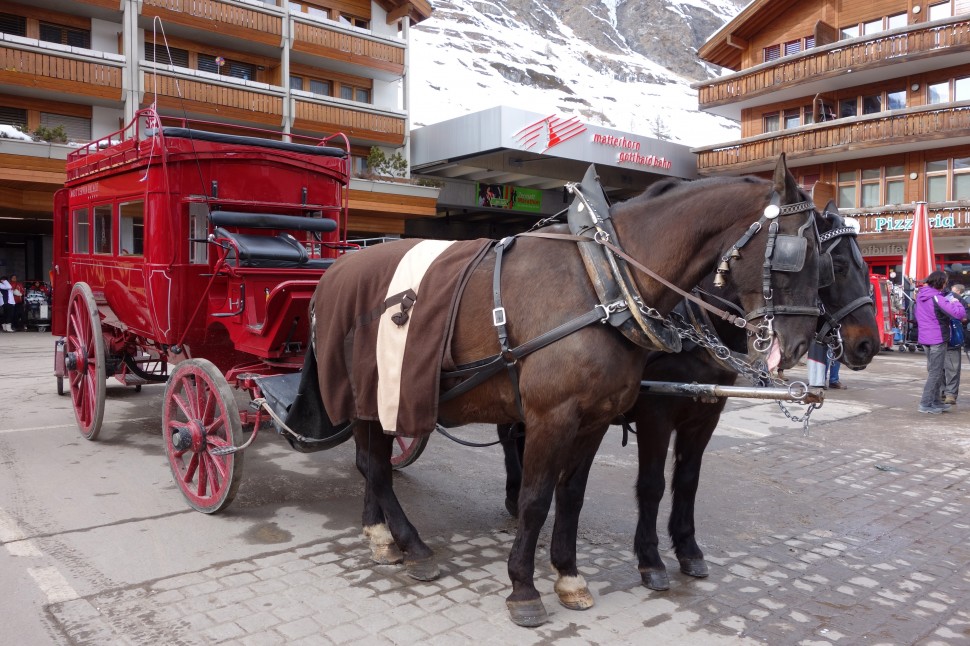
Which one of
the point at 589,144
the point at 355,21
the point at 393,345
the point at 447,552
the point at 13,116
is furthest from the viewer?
the point at 355,21

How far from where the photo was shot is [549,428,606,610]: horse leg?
3477mm

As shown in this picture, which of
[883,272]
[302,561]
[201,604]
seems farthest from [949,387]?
[883,272]

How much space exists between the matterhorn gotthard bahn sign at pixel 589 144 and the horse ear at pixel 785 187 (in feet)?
69.9

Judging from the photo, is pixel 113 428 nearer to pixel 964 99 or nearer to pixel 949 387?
pixel 949 387

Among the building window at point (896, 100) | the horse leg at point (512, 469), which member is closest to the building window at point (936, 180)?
the building window at point (896, 100)

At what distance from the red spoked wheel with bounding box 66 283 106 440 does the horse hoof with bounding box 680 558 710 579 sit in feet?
16.0

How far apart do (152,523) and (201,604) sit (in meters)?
1.39

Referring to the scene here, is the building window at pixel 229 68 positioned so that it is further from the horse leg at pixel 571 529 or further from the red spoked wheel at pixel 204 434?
the horse leg at pixel 571 529

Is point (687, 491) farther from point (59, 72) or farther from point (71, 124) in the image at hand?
point (71, 124)

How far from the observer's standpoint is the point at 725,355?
11.1 feet

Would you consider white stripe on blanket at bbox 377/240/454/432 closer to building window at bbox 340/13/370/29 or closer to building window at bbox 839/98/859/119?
building window at bbox 340/13/370/29

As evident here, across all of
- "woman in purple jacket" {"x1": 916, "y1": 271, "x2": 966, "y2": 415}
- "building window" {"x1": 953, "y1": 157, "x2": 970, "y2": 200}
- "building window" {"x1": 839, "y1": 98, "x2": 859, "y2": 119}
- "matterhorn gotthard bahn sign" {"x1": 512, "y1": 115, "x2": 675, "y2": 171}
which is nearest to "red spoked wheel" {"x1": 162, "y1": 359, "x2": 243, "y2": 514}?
"woman in purple jacket" {"x1": 916, "y1": 271, "x2": 966, "y2": 415}

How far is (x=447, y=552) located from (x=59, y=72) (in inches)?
784

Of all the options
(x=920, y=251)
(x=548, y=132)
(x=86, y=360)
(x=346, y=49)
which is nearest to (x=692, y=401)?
(x=86, y=360)
